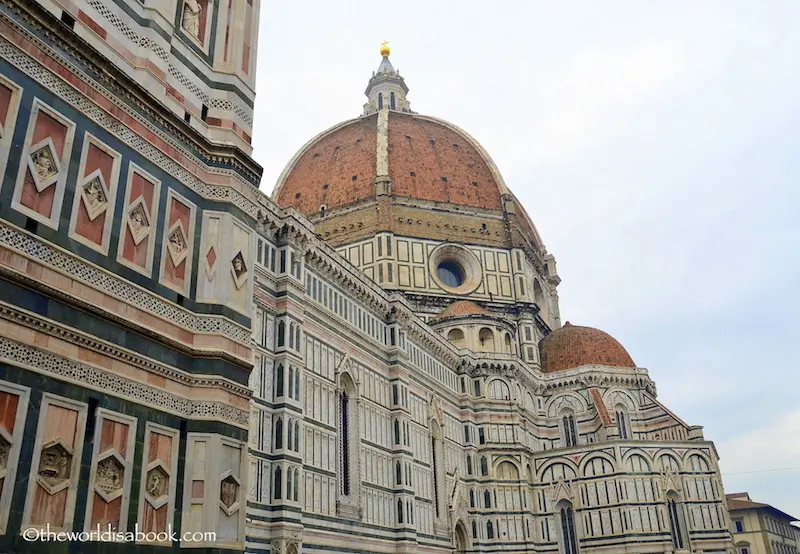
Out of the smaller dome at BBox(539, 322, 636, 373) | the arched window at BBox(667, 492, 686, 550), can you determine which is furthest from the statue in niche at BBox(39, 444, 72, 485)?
the smaller dome at BBox(539, 322, 636, 373)

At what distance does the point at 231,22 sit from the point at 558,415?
4105cm

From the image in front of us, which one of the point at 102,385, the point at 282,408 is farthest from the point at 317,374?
the point at 102,385

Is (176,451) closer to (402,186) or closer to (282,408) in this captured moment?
(282,408)

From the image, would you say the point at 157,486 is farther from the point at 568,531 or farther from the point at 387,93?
the point at 387,93

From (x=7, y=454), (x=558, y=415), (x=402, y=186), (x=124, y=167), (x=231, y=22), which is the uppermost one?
(x=402, y=186)

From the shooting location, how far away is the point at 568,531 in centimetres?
4362

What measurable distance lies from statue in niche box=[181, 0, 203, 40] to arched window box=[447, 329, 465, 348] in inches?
1433

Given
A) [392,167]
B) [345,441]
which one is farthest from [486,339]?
[345,441]

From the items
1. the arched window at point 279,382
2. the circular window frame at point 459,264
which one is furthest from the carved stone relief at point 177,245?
the circular window frame at point 459,264

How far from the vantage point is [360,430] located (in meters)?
32.1

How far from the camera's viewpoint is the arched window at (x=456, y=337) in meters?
46.2

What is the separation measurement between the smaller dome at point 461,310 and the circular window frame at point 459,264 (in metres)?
2.35

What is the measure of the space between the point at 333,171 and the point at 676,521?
33.8 metres

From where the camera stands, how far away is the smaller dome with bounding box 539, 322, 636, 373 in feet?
164
